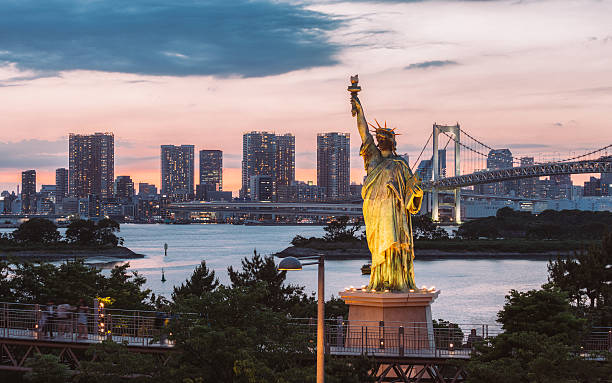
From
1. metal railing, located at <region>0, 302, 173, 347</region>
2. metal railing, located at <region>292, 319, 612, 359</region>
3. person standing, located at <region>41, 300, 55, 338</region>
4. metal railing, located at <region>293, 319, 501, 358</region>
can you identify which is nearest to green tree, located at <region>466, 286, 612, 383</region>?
metal railing, located at <region>292, 319, 612, 359</region>

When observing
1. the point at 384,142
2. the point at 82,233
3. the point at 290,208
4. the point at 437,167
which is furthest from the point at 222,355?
the point at 290,208

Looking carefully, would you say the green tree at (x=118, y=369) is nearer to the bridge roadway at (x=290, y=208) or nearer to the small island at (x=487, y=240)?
the small island at (x=487, y=240)

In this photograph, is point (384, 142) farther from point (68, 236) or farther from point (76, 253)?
point (68, 236)

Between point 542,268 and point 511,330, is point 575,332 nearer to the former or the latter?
point 511,330

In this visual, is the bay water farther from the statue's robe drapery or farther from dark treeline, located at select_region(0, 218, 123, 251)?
the statue's robe drapery

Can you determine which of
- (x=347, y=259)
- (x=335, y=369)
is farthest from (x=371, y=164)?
(x=347, y=259)

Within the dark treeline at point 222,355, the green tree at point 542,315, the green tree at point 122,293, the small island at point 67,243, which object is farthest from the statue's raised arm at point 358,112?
the small island at point 67,243
